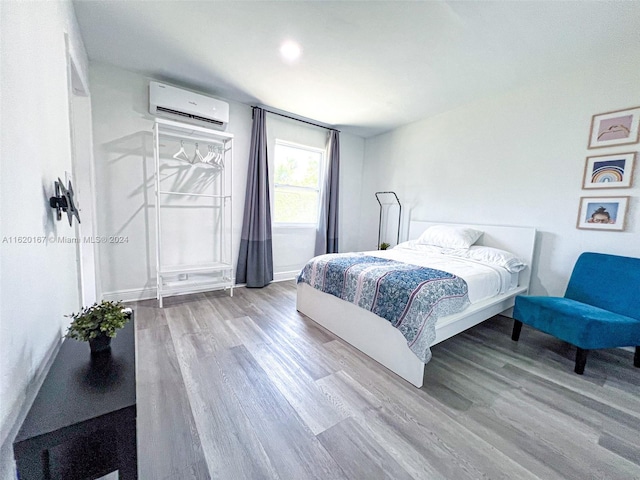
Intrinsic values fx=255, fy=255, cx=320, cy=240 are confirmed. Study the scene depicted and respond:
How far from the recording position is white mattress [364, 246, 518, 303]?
83.1 inches

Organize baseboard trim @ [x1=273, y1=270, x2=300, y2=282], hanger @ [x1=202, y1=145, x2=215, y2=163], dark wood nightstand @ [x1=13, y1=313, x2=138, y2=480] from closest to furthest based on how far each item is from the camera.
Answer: dark wood nightstand @ [x1=13, y1=313, x2=138, y2=480], hanger @ [x1=202, y1=145, x2=215, y2=163], baseboard trim @ [x1=273, y1=270, x2=300, y2=282]

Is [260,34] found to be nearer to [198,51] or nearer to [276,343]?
[198,51]

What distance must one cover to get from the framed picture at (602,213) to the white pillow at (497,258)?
0.63 metres

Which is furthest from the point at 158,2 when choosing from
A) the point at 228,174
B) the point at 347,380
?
the point at 347,380

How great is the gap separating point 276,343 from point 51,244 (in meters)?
1.57

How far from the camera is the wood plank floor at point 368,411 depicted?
1148mm

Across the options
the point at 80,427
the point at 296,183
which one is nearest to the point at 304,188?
the point at 296,183

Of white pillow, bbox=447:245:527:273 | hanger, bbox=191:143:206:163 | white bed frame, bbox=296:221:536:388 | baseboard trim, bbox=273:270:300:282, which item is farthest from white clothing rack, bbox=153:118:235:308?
white pillow, bbox=447:245:527:273

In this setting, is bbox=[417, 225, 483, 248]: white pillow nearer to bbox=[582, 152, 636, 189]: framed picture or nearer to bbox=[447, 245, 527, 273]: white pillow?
bbox=[447, 245, 527, 273]: white pillow

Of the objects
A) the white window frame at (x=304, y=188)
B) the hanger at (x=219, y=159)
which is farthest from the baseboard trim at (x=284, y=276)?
the hanger at (x=219, y=159)

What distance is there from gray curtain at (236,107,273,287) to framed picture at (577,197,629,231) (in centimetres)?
350

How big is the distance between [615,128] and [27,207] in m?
4.01

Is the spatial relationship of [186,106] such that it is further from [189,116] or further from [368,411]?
[368,411]

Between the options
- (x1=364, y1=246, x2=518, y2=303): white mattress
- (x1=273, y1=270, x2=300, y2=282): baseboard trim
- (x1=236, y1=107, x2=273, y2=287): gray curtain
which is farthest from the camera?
(x1=273, y1=270, x2=300, y2=282): baseboard trim
